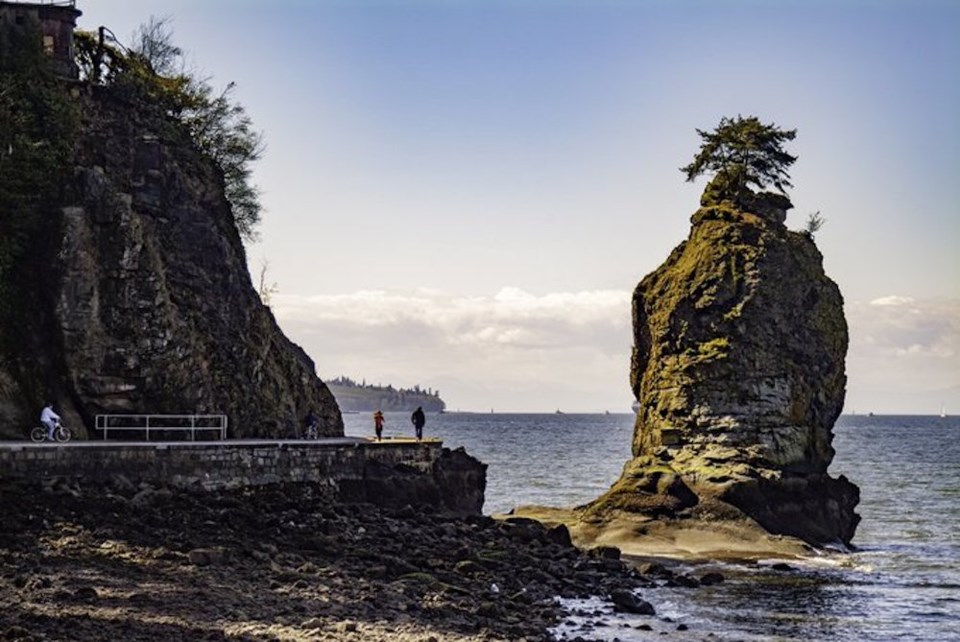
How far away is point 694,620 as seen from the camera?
36812 millimetres

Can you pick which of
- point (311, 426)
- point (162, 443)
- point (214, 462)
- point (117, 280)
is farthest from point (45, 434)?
point (311, 426)

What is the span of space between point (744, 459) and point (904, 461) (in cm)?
8823

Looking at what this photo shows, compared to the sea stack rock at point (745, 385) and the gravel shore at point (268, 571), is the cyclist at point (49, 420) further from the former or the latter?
the sea stack rock at point (745, 385)

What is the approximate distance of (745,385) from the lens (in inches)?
2341

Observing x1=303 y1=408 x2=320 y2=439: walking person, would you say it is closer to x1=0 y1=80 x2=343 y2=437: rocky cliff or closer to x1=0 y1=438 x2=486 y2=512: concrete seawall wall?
x1=0 y1=80 x2=343 y2=437: rocky cliff

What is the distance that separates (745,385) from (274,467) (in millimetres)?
25724

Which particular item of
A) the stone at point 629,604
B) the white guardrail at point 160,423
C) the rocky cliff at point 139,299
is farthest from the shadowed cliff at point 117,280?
the stone at point 629,604

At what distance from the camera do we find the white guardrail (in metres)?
45.0

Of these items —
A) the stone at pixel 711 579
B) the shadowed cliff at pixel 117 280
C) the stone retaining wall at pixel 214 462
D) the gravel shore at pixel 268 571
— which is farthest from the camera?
the shadowed cliff at pixel 117 280

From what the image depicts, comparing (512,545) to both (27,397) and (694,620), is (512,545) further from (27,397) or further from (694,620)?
(27,397)

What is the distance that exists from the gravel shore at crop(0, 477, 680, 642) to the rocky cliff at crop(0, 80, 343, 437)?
661 centimetres

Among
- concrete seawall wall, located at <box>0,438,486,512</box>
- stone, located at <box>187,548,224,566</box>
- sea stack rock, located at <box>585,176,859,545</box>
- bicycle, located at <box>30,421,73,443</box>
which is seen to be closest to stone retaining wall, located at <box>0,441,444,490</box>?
concrete seawall wall, located at <box>0,438,486,512</box>

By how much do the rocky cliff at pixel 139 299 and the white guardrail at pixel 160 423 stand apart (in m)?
0.41

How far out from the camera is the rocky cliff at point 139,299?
44.9m
